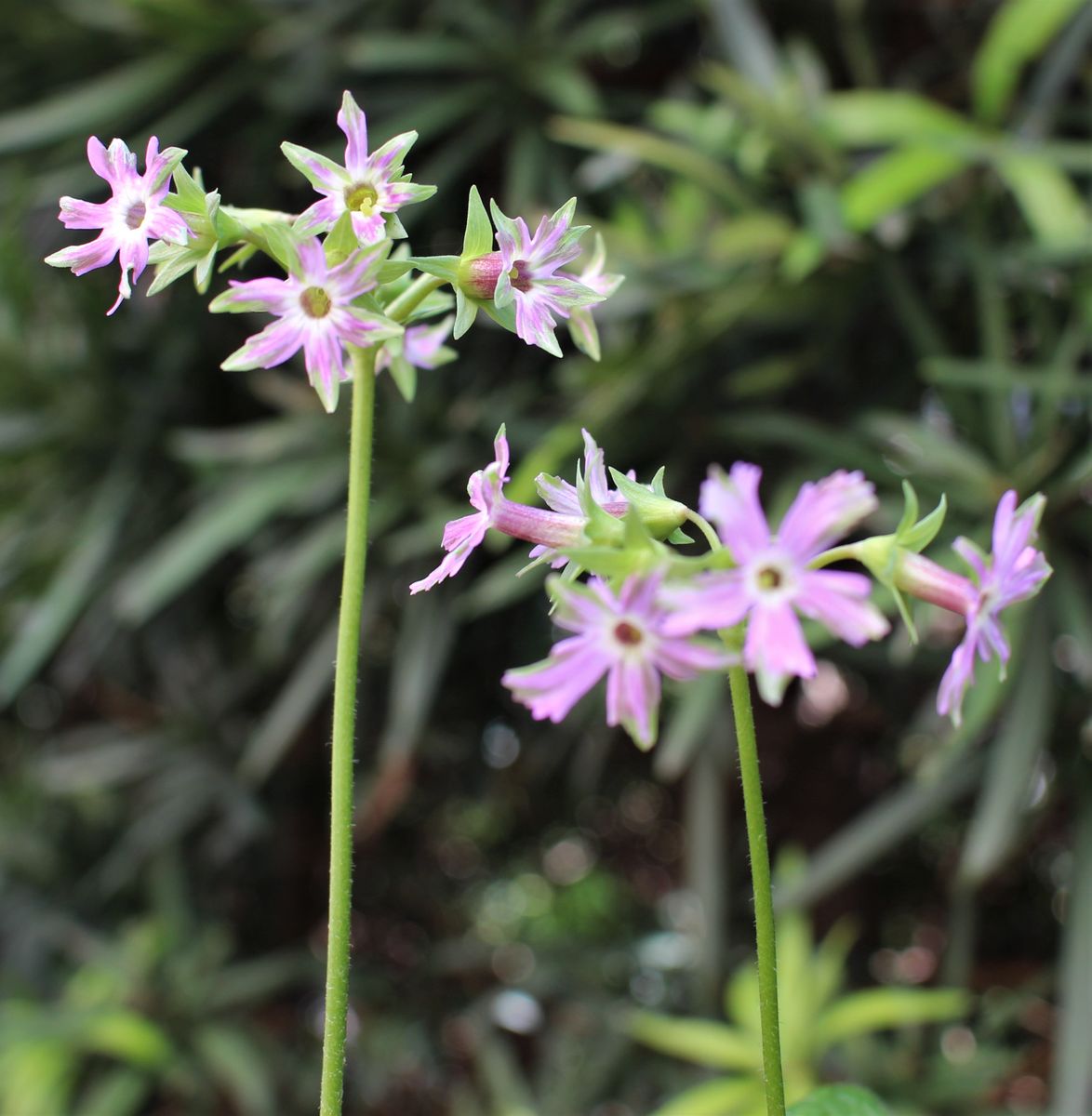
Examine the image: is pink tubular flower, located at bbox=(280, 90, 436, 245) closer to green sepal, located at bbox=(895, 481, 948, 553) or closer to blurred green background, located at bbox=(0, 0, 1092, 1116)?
green sepal, located at bbox=(895, 481, 948, 553)

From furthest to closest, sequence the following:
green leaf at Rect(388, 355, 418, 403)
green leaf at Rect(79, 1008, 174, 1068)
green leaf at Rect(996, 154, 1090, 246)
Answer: green leaf at Rect(79, 1008, 174, 1068) → green leaf at Rect(996, 154, 1090, 246) → green leaf at Rect(388, 355, 418, 403)

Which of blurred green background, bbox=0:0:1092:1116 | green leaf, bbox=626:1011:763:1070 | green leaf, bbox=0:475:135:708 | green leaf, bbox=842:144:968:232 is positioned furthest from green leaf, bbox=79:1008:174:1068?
green leaf, bbox=842:144:968:232

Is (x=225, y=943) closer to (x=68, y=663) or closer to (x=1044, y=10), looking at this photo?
(x=68, y=663)

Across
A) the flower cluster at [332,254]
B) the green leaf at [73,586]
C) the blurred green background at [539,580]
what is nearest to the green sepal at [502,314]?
the flower cluster at [332,254]

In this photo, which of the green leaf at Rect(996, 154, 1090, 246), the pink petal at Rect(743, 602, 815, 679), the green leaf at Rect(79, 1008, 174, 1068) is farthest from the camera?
the green leaf at Rect(79, 1008, 174, 1068)

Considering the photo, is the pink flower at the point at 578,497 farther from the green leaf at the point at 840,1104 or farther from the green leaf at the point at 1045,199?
the green leaf at the point at 1045,199

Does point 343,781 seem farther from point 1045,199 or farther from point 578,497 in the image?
point 1045,199
